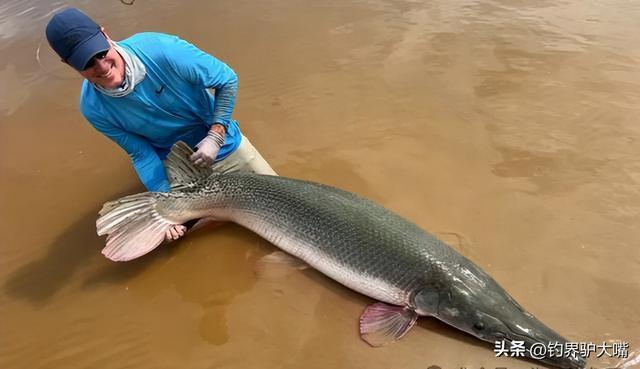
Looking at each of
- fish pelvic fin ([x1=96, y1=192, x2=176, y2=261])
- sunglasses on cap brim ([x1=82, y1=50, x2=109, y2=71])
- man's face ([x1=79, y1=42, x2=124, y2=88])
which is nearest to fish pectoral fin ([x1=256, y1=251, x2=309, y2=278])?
fish pelvic fin ([x1=96, y1=192, x2=176, y2=261])

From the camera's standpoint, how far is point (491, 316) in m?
3.16

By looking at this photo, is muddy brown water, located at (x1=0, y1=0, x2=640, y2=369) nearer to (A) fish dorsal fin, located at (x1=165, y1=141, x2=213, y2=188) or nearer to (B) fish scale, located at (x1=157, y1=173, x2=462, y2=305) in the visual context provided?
(B) fish scale, located at (x1=157, y1=173, x2=462, y2=305)

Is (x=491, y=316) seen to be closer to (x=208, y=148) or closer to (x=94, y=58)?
(x=208, y=148)

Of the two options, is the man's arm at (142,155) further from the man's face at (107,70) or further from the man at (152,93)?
the man's face at (107,70)

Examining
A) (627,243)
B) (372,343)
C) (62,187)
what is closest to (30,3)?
(62,187)

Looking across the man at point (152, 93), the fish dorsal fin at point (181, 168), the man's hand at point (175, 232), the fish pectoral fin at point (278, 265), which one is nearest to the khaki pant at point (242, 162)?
the man at point (152, 93)

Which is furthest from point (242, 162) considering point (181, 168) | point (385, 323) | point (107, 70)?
point (385, 323)

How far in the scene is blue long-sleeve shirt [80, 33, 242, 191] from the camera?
3766 millimetres

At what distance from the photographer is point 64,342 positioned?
368 cm

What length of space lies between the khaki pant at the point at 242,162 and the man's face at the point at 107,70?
3.82 ft

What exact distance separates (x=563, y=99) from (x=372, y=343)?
3390 millimetres

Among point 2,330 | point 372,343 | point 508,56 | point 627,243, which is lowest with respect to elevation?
point 2,330

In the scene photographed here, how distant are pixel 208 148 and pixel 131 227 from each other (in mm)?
901

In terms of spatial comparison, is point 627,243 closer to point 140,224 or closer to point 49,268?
point 140,224
